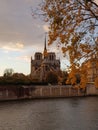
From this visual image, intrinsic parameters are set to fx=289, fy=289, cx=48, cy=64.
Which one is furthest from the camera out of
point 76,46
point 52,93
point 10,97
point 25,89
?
point 52,93

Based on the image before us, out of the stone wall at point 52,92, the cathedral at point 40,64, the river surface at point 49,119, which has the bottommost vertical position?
the river surface at point 49,119

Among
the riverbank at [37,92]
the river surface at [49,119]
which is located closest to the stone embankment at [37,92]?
the riverbank at [37,92]

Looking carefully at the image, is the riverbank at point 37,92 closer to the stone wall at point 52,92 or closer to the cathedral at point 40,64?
the stone wall at point 52,92

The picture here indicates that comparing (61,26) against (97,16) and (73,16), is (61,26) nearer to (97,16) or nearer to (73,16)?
(73,16)

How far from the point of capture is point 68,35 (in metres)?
11.3

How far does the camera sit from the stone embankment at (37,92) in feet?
263

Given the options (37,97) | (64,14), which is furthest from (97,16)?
(37,97)

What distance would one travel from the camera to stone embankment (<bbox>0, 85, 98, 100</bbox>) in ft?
263

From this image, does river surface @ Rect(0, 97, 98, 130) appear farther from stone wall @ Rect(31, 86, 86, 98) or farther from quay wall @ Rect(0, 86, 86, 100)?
stone wall @ Rect(31, 86, 86, 98)

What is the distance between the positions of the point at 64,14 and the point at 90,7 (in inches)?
41.3

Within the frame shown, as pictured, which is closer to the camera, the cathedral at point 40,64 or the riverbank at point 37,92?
the riverbank at point 37,92

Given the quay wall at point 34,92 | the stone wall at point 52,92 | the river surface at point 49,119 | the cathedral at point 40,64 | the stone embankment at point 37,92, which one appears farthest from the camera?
the cathedral at point 40,64

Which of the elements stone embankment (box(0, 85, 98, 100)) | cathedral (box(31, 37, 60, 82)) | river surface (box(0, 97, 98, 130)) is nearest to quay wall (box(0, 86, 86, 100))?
stone embankment (box(0, 85, 98, 100))

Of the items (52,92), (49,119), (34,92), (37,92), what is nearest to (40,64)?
(52,92)
